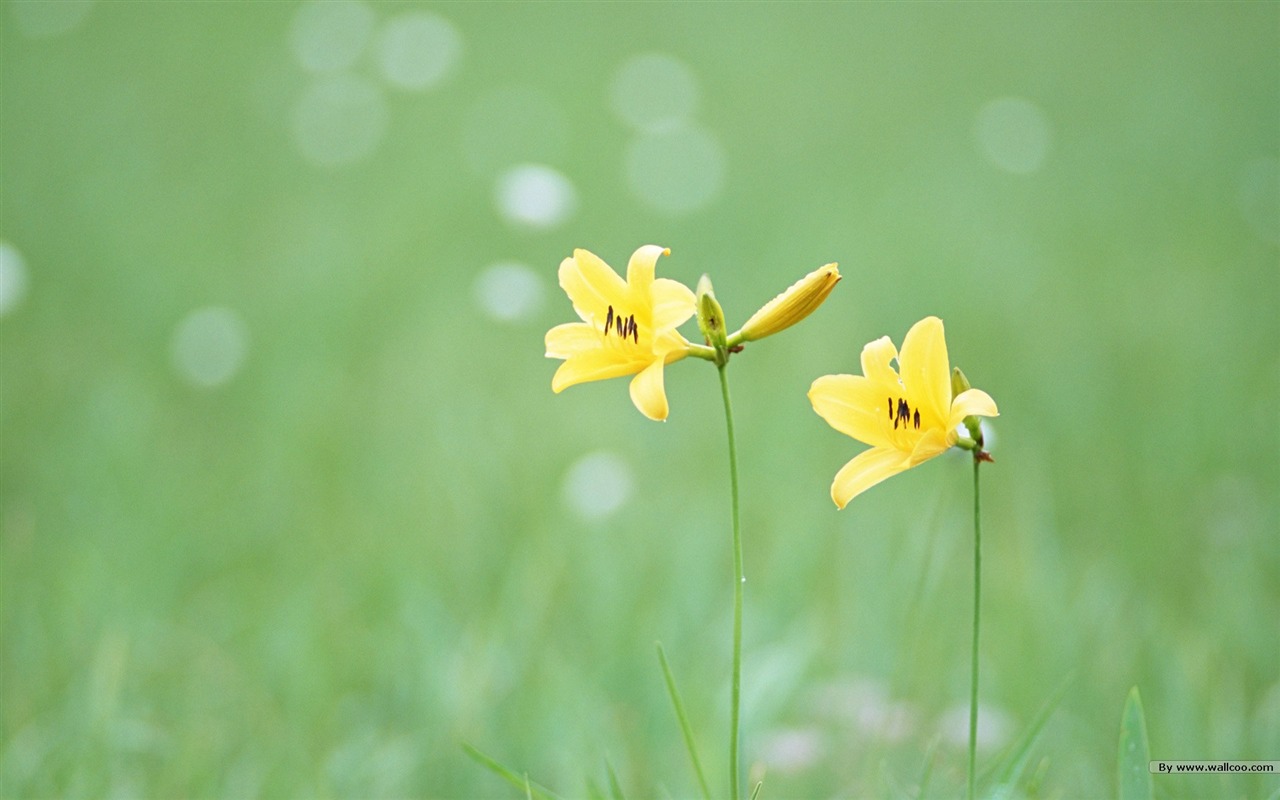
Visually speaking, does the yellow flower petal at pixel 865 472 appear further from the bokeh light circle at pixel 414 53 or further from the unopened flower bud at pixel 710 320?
the bokeh light circle at pixel 414 53

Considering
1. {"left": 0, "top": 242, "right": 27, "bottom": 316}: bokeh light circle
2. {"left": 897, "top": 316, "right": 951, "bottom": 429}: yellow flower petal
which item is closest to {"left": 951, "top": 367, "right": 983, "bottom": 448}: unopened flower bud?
{"left": 897, "top": 316, "right": 951, "bottom": 429}: yellow flower petal

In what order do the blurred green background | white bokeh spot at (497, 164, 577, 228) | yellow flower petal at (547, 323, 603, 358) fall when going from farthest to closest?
1. white bokeh spot at (497, 164, 577, 228)
2. the blurred green background
3. yellow flower petal at (547, 323, 603, 358)

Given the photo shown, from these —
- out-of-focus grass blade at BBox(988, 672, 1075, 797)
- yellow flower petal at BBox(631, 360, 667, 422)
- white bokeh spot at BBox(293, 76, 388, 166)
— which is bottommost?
out-of-focus grass blade at BBox(988, 672, 1075, 797)

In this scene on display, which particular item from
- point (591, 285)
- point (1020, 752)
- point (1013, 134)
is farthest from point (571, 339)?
point (1013, 134)

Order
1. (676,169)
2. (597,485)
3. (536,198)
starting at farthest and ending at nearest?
(676,169) → (536,198) → (597,485)

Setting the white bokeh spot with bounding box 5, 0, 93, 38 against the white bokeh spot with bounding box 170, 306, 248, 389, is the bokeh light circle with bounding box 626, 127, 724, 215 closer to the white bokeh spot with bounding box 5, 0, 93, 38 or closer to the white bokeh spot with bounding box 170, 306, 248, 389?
the white bokeh spot with bounding box 170, 306, 248, 389

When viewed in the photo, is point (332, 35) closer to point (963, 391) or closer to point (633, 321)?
point (633, 321)

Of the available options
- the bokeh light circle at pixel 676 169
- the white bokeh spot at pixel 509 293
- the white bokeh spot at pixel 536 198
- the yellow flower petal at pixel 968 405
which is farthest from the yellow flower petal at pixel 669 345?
the bokeh light circle at pixel 676 169
